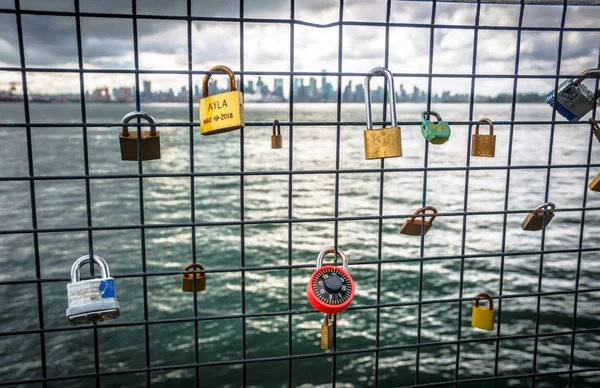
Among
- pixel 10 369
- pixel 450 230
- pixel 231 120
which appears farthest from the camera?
pixel 450 230

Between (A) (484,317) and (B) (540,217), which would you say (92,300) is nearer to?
(A) (484,317)

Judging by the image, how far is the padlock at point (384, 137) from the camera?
214 cm

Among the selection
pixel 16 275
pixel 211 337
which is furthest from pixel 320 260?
pixel 16 275

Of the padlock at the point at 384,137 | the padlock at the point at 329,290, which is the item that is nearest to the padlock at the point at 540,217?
the padlock at the point at 384,137

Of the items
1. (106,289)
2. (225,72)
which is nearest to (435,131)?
(225,72)

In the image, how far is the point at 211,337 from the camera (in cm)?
1264

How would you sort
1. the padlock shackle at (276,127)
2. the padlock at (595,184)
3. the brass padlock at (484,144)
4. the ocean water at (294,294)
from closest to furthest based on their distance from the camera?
the padlock shackle at (276,127) < the brass padlock at (484,144) < the padlock at (595,184) < the ocean water at (294,294)

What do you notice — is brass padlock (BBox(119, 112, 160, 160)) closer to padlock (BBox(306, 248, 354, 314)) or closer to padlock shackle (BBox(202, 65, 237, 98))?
padlock shackle (BBox(202, 65, 237, 98))

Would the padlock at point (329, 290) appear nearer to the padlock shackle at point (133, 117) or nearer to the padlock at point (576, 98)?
the padlock shackle at point (133, 117)

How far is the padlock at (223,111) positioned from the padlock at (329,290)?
0.74 meters

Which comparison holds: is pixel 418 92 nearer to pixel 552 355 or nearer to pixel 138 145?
pixel 138 145

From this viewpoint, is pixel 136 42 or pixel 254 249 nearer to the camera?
pixel 136 42

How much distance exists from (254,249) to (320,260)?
A: 15713 mm

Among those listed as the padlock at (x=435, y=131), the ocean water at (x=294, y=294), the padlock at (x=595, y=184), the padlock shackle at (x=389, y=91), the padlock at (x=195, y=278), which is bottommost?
the ocean water at (x=294, y=294)
